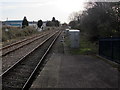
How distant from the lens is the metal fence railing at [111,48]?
11.7 m

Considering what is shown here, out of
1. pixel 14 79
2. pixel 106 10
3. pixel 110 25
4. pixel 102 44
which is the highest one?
pixel 106 10

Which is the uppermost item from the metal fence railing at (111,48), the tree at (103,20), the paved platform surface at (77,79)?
the tree at (103,20)

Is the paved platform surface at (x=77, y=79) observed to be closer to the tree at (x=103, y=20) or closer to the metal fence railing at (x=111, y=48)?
the metal fence railing at (x=111, y=48)

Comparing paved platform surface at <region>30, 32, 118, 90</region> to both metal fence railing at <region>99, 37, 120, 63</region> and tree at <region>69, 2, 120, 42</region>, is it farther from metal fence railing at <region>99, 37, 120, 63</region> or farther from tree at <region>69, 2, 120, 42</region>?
tree at <region>69, 2, 120, 42</region>

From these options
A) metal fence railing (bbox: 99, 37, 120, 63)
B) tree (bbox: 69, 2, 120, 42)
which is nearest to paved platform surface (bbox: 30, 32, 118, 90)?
metal fence railing (bbox: 99, 37, 120, 63)

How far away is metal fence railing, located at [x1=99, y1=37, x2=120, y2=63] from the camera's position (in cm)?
1174

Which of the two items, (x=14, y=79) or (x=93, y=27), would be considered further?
(x=93, y=27)

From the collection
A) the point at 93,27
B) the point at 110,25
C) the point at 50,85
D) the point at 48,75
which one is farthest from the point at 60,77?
the point at 93,27

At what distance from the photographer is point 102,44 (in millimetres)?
15203

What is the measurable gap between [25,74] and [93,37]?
1554cm

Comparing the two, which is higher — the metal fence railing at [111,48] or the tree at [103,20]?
the tree at [103,20]

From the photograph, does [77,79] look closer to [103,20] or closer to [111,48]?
[111,48]

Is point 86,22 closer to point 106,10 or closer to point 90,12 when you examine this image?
point 90,12

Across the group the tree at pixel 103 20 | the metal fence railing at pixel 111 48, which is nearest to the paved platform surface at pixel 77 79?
the metal fence railing at pixel 111 48
